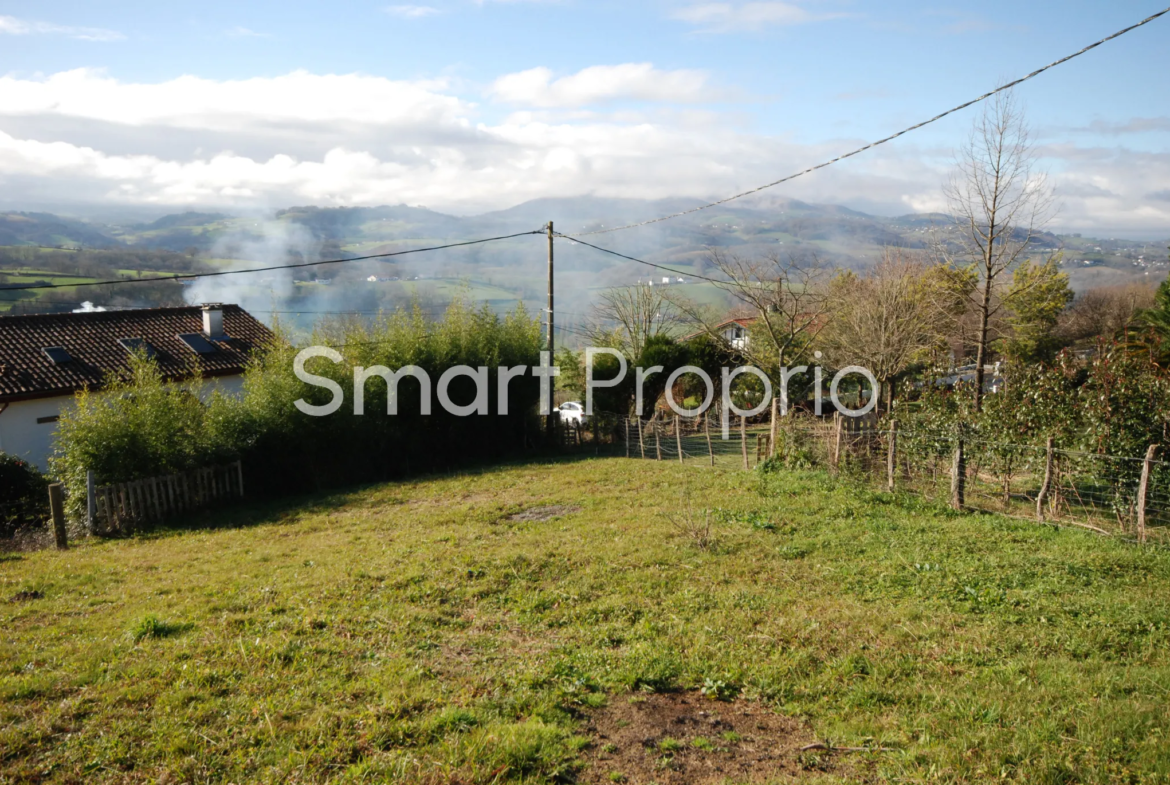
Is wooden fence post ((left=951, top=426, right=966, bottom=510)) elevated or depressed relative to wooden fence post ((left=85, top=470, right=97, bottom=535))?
elevated

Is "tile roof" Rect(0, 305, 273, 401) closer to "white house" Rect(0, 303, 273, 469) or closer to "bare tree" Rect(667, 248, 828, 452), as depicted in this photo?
"white house" Rect(0, 303, 273, 469)

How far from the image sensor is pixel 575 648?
582 centimetres

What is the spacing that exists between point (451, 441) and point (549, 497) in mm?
7747

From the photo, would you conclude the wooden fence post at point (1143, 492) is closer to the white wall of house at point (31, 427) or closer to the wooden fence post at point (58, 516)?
the wooden fence post at point (58, 516)

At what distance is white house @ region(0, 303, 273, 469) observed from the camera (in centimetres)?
1950

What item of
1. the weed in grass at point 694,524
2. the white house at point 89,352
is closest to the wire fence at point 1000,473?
the weed in grass at point 694,524

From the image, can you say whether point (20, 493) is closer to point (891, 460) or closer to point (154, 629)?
point (154, 629)

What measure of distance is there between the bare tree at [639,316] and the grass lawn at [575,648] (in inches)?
856

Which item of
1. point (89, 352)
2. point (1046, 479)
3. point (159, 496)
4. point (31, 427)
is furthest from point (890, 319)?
point (31, 427)

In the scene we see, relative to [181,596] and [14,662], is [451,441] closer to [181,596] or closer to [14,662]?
[181,596]

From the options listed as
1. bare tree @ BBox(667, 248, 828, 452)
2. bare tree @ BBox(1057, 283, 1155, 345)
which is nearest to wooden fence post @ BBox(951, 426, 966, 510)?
bare tree @ BBox(667, 248, 828, 452)

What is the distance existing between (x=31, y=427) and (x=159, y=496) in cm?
951

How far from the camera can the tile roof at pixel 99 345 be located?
20.0 metres

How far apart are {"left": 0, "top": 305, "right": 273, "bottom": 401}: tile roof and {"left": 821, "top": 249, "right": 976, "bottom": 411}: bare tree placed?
1941 cm
